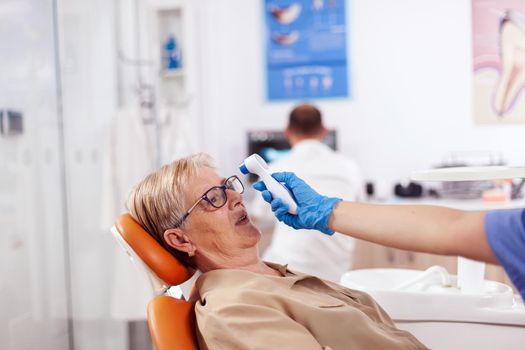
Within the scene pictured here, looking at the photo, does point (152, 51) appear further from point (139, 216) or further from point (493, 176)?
point (493, 176)

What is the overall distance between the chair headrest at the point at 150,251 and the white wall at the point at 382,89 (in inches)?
94.7

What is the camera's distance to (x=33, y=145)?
84.5 inches

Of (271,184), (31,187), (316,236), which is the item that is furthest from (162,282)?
(316,236)

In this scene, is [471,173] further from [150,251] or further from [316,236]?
[316,236]

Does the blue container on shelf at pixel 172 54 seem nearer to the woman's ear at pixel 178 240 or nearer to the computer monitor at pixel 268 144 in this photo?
the computer monitor at pixel 268 144

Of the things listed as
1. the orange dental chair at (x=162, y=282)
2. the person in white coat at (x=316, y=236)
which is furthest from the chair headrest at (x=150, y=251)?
the person in white coat at (x=316, y=236)

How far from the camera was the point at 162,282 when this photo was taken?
141cm

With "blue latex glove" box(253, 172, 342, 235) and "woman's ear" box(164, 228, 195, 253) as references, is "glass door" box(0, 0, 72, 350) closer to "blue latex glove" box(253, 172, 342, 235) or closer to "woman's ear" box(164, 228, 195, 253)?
"woman's ear" box(164, 228, 195, 253)

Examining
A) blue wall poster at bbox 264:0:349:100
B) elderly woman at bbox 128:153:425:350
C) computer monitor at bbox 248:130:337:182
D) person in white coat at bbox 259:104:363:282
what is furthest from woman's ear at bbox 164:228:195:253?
blue wall poster at bbox 264:0:349:100

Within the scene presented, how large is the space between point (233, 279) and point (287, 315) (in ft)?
0.53

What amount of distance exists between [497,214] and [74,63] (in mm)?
2043

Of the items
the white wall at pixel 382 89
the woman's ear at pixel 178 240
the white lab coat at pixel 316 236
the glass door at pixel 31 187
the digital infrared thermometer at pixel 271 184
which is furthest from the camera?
the white wall at pixel 382 89

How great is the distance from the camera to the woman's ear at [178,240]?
56.5 inches

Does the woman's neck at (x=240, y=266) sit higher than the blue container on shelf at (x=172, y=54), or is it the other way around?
the blue container on shelf at (x=172, y=54)
